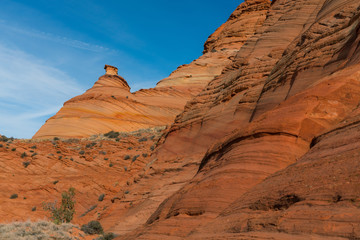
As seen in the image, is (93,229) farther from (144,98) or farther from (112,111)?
(144,98)

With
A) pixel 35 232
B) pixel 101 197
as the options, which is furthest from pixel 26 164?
pixel 35 232

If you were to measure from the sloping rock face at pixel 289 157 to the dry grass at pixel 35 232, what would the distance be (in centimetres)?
462

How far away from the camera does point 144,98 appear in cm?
5003

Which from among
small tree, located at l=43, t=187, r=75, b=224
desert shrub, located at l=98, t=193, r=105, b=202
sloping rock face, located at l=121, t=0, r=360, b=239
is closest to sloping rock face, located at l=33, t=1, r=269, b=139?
desert shrub, located at l=98, t=193, r=105, b=202

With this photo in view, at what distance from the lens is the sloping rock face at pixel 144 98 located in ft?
137

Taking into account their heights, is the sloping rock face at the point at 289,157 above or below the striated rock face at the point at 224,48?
below

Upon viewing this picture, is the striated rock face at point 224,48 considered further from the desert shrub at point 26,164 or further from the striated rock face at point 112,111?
the desert shrub at point 26,164

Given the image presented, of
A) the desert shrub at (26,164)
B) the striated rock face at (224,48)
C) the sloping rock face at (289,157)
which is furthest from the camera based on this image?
the striated rock face at (224,48)

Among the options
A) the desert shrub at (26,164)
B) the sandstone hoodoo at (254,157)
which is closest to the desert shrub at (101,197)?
the sandstone hoodoo at (254,157)

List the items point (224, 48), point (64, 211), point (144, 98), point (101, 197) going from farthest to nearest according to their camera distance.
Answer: point (224, 48)
point (144, 98)
point (101, 197)
point (64, 211)

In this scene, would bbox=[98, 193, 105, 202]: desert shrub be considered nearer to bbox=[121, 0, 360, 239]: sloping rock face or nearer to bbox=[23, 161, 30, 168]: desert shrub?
bbox=[23, 161, 30, 168]: desert shrub

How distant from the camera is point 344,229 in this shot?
4.33m

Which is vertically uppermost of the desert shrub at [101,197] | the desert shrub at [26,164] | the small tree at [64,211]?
the desert shrub at [26,164]

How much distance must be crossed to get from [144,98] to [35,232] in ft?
122
